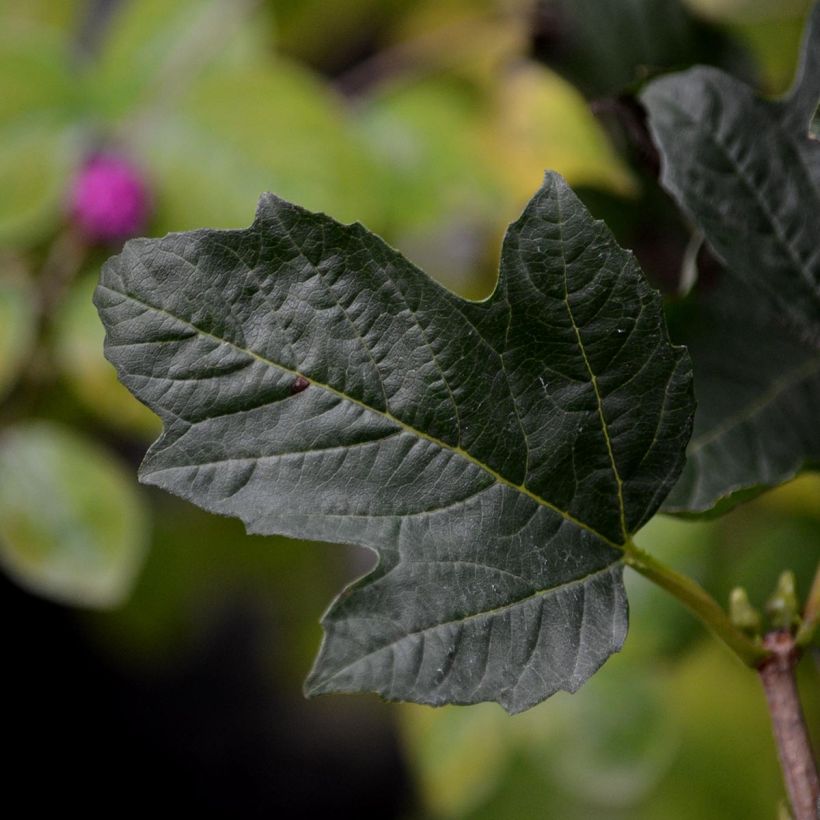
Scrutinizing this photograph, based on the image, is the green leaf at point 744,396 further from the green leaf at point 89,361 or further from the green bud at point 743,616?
the green leaf at point 89,361

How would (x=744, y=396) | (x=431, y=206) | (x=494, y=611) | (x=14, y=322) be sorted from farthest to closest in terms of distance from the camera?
(x=431, y=206) < (x=14, y=322) < (x=744, y=396) < (x=494, y=611)

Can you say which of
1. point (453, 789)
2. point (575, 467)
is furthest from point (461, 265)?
point (575, 467)

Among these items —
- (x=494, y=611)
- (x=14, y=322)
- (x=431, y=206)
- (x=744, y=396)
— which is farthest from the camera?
(x=431, y=206)

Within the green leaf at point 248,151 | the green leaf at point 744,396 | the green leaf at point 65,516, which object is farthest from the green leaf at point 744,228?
the green leaf at point 65,516

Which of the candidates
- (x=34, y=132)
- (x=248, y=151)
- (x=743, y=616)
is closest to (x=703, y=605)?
(x=743, y=616)

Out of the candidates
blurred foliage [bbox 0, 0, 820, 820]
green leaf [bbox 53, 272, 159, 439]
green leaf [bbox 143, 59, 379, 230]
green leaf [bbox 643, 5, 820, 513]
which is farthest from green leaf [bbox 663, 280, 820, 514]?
green leaf [bbox 53, 272, 159, 439]

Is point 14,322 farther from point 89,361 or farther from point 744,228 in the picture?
point 744,228

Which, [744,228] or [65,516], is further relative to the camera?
[65,516]

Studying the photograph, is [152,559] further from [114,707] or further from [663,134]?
[663,134]
